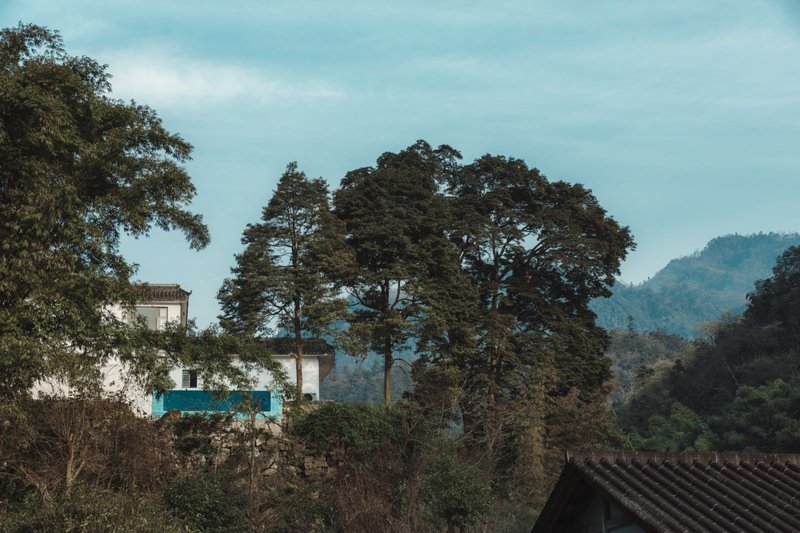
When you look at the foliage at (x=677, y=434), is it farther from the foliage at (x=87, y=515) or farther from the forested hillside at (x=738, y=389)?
the foliage at (x=87, y=515)

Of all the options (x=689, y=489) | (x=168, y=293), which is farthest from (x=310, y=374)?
(x=689, y=489)

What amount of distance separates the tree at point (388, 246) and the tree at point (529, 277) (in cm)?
139

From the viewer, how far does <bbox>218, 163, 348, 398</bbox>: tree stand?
29.4 metres

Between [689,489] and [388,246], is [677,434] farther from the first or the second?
[689,489]

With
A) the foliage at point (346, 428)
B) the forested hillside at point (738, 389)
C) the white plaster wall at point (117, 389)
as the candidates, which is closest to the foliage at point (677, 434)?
the forested hillside at point (738, 389)

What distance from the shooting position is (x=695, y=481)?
8758 mm

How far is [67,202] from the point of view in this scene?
19.6 meters

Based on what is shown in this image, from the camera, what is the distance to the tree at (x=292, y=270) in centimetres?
2942

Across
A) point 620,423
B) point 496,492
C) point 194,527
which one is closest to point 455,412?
point 496,492

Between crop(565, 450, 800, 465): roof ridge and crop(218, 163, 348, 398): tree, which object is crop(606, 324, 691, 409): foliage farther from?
crop(565, 450, 800, 465): roof ridge

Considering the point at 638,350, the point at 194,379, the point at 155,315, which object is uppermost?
the point at 155,315

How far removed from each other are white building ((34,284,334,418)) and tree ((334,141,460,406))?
9.35 feet

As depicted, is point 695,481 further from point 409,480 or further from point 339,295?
point 339,295

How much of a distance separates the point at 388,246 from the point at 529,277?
19.8 feet
